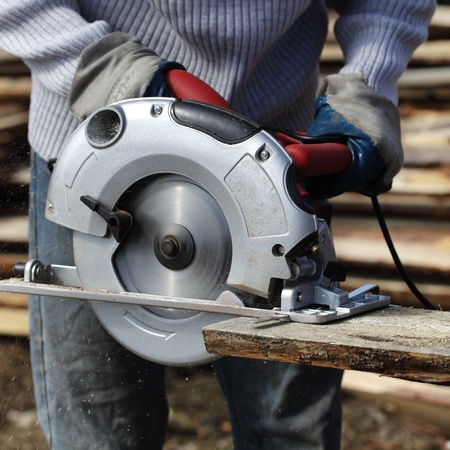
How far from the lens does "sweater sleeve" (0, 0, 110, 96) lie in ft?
5.23

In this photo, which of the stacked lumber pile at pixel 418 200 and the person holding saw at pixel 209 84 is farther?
the stacked lumber pile at pixel 418 200

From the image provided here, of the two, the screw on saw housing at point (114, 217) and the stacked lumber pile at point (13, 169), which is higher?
the screw on saw housing at point (114, 217)

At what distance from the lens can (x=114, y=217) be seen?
1496 millimetres

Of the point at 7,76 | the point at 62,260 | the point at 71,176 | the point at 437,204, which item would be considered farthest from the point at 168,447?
the point at 71,176

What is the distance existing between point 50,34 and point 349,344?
74 cm

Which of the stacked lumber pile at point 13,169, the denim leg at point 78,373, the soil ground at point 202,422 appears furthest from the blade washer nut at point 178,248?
the stacked lumber pile at point 13,169

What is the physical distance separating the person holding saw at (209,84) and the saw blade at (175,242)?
0.16 meters

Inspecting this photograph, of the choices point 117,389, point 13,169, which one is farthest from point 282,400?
point 13,169

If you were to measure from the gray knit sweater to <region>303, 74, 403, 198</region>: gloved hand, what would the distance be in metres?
0.10

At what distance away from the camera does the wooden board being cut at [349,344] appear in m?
1.22

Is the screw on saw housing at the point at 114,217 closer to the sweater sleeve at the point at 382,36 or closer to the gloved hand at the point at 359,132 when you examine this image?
the gloved hand at the point at 359,132

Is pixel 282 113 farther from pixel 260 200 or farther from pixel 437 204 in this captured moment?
pixel 437 204

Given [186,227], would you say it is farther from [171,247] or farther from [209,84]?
[209,84]

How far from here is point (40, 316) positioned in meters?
1.78
